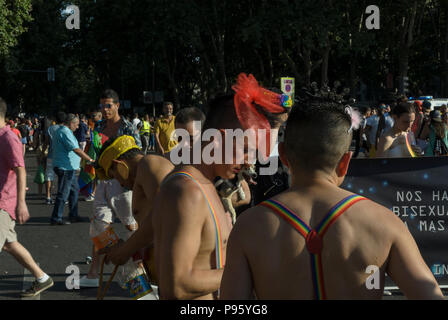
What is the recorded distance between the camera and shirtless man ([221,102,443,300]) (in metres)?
1.88

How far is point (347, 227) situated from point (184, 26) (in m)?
28.6

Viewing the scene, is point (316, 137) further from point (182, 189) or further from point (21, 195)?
point (21, 195)

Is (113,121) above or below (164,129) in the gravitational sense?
above

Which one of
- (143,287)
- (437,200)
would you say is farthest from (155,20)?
(143,287)

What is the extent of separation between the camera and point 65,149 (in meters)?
10.5

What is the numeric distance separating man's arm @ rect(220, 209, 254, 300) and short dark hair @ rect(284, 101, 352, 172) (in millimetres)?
279

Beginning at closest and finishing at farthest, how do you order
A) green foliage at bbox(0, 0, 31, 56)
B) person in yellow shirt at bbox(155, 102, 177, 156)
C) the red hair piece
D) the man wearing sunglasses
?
the red hair piece < the man wearing sunglasses < person in yellow shirt at bbox(155, 102, 177, 156) < green foliage at bbox(0, 0, 31, 56)

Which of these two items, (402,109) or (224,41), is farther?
(224,41)

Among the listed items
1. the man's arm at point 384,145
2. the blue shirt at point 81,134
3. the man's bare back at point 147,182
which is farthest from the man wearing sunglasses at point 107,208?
the blue shirt at point 81,134

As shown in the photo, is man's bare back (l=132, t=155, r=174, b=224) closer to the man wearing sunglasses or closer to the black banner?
the man wearing sunglasses

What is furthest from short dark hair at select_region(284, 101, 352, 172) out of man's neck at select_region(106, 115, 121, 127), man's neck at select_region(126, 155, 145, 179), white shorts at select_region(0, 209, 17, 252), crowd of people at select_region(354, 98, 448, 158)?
man's neck at select_region(106, 115, 121, 127)

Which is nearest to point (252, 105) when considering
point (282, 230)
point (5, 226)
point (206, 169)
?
point (206, 169)

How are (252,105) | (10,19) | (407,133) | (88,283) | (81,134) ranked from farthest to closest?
(10,19) < (81,134) < (407,133) < (88,283) < (252,105)

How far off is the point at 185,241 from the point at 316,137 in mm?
596
